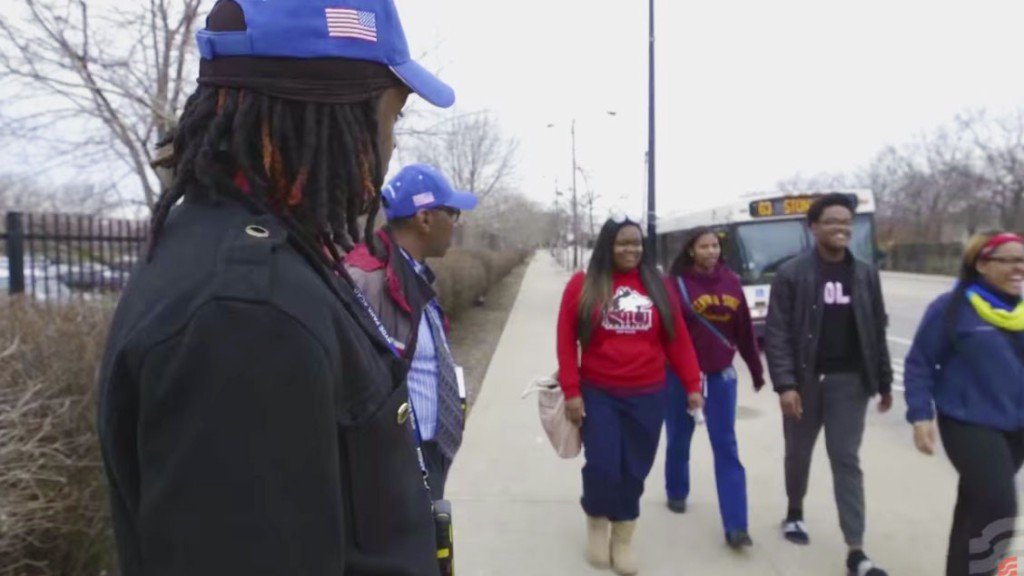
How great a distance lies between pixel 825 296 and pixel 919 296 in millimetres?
23692

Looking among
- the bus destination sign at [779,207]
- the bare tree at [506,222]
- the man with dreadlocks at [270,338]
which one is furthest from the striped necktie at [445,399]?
the bare tree at [506,222]

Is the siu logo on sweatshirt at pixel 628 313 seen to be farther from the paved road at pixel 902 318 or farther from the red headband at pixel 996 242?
the paved road at pixel 902 318

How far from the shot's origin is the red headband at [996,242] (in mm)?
3277

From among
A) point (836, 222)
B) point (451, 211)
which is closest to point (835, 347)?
point (836, 222)

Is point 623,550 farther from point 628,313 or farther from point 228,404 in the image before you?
point 228,404

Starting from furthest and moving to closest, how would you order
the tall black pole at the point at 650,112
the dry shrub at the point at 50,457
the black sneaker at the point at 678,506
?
the tall black pole at the point at 650,112, the black sneaker at the point at 678,506, the dry shrub at the point at 50,457

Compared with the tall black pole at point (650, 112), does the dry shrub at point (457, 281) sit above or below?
below

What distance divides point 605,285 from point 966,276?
1672 millimetres

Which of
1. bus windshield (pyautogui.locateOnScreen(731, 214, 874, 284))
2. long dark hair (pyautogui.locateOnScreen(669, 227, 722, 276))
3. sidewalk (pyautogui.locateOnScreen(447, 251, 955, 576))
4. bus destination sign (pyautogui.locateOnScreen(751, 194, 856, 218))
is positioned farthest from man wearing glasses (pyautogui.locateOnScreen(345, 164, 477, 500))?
bus destination sign (pyautogui.locateOnScreen(751, 194, 856, 218))

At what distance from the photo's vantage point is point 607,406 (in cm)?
393

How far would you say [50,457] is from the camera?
268 centimetres

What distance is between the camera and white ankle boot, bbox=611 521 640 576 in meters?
3.94

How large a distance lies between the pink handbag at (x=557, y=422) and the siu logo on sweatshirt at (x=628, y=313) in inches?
19.1

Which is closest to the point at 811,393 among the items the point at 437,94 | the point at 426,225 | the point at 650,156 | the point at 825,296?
the point at 825,296
